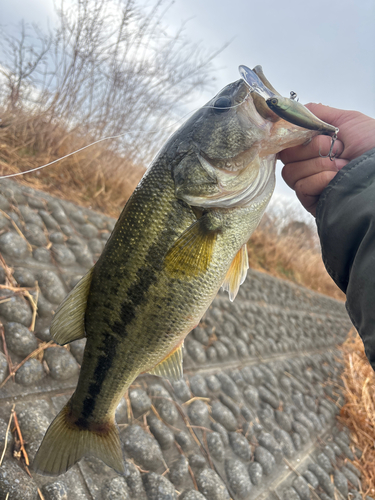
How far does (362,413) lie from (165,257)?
4.57 meters

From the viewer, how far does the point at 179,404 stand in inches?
112

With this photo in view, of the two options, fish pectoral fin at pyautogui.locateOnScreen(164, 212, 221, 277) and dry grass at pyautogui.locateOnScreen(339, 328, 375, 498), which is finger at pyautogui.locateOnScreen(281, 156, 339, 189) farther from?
dry grass at pyautogui.locateOnScreen(339, 328, 375, 498)

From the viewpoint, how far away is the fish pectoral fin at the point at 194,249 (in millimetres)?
1346

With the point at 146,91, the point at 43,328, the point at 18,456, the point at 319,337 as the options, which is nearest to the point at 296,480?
the point at 18,456

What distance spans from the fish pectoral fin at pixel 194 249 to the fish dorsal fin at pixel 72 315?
396 mm

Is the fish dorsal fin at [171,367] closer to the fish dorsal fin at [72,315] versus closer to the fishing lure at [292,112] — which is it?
the fish dorsal fin at [72,315]

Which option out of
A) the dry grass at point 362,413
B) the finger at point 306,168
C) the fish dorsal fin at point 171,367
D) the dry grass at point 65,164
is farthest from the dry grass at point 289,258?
the fish dorsal fin at point 171,367

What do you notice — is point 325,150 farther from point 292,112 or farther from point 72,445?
point 72,445

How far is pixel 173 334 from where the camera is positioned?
1.42 meters

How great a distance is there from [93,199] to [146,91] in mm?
1952

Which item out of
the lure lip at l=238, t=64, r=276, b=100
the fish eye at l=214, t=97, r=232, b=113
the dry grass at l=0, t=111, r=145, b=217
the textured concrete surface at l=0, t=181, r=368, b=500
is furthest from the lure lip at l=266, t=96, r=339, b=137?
the dry grass at l=0, t=111, r=145, b=217

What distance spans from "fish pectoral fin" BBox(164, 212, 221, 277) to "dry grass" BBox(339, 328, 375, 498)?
11.8 ft

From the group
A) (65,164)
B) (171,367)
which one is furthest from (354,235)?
(65,164)

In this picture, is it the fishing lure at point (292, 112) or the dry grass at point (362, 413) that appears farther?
the dry grass at point (362, 413)
